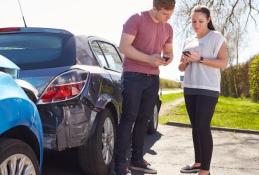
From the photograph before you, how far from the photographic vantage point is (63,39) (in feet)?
16.7

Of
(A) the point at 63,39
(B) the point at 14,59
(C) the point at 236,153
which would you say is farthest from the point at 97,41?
(C) the point at 236,153

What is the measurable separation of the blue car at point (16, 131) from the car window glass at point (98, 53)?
192 centimetres

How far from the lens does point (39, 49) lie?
502cm

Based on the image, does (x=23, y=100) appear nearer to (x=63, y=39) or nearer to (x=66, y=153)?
(x=63, y=39)

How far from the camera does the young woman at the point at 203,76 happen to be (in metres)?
4.97

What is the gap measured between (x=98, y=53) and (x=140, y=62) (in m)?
0.83

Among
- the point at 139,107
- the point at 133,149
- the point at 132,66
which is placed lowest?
the point at 133,149

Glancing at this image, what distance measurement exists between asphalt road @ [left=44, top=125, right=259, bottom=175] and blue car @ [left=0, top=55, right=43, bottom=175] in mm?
2070

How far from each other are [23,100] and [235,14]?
19897 mm

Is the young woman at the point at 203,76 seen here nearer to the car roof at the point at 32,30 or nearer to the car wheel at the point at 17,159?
the car roof at the point at 32,30

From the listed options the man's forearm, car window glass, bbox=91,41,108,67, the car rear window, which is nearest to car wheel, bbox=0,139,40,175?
the car rear window

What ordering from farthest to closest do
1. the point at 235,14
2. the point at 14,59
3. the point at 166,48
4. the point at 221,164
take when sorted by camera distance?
1. the point at 235,14
2. the point at 221,164
3. the point at 166,48
4. the point at 14,59

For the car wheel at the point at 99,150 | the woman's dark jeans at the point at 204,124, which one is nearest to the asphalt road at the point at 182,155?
the car wheel at the point at 99,150

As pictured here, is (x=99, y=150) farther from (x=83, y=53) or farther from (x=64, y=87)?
(x=83, y=53)
